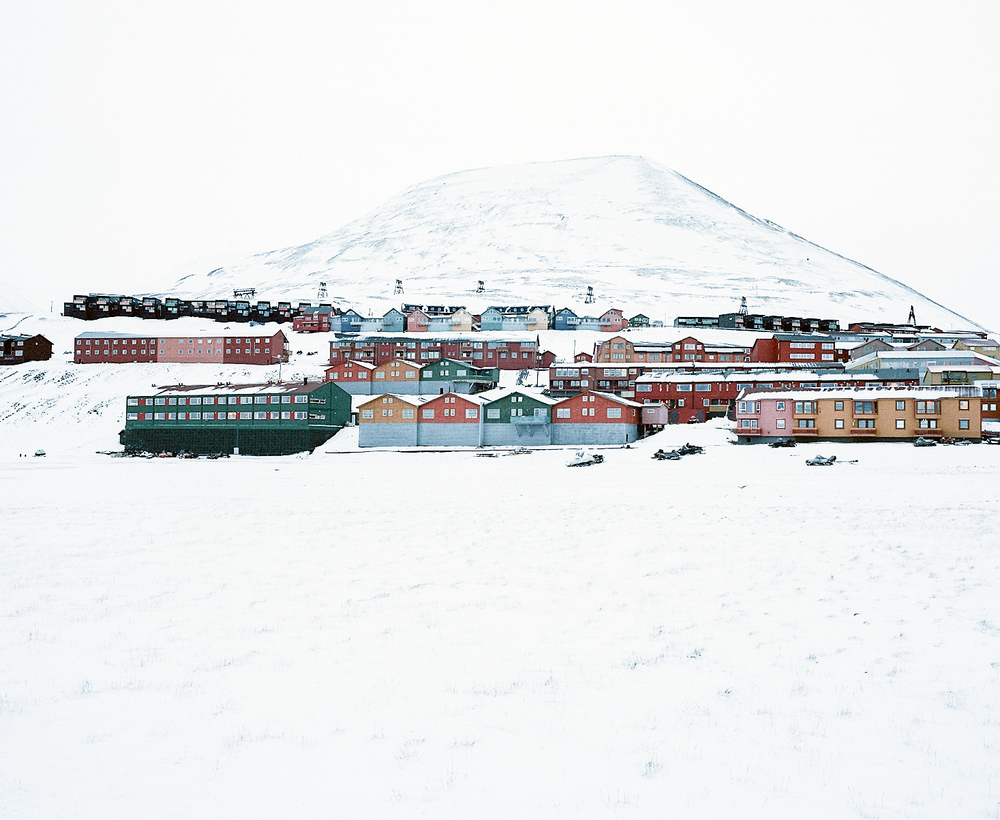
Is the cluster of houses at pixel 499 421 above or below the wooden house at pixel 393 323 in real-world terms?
below

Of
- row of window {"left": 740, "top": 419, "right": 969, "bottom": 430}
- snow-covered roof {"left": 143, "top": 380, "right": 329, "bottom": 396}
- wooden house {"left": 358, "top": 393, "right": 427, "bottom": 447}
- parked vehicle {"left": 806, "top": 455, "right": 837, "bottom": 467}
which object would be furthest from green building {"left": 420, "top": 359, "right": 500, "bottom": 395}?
parked vehicle {"left": 806, "top": 455, "right": 837, "bottom": 467}

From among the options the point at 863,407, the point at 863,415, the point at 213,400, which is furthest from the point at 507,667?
the point at 213,400

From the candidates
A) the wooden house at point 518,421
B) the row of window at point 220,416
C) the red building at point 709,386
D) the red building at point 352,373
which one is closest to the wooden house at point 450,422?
the wooden house at point 518,421

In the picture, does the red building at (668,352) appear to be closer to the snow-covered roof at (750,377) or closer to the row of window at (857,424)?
the snow-covered roof at (750,377)

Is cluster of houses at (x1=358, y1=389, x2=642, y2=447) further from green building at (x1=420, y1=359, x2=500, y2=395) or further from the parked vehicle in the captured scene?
the parked vehicle

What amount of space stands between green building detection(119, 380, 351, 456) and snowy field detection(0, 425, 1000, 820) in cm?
4322

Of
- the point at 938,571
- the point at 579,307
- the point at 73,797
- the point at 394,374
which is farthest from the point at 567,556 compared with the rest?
the point at 579,307

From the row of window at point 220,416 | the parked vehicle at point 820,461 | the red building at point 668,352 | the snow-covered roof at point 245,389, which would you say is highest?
the red building at point 668,352

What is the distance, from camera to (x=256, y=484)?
36188 millimetres

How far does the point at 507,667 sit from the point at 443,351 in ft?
282

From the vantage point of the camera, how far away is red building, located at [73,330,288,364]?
101125 mm

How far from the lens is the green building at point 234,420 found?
65438 mm

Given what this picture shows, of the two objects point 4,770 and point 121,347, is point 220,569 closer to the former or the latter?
point 4,770

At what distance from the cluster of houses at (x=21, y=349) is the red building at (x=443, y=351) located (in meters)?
43.8
